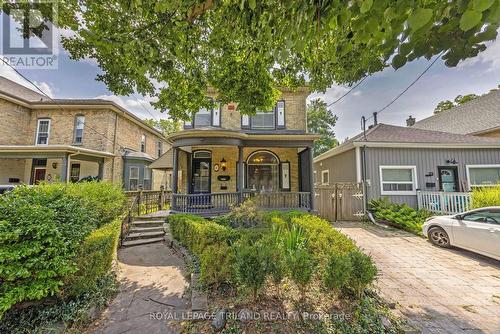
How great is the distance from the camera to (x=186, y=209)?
8.70 m

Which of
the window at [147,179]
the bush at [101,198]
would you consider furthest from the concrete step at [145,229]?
the window at [147,179]

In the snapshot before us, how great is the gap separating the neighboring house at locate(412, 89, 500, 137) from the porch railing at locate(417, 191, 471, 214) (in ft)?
28.8

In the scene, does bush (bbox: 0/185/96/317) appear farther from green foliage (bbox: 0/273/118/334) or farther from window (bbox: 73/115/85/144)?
window (bbox: 73/115/85/144)

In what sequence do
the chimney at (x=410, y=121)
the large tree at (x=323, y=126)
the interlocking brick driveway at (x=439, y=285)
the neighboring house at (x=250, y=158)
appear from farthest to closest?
the large tree at (x=323, y=126)
the chimney at (x=410, y=121)
the neighboring house at (x=250, y=158)
the interlocking brick driveway at (x=439, y=285)

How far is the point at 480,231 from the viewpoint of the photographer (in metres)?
5.24

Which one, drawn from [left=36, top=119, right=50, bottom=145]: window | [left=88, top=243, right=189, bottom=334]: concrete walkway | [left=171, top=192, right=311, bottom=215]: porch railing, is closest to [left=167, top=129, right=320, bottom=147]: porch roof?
[left=171, top=192, right=311, bottom=215]: porch railing

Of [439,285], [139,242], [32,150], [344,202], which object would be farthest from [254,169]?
[32,150]

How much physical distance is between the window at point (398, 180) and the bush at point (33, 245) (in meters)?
12.0

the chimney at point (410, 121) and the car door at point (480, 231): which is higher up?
the chimney at point (410, 121)

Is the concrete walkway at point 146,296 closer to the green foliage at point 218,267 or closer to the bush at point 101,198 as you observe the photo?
the green foliage at point 218,267

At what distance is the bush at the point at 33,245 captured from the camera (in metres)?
2.83

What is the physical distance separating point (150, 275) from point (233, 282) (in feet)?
8.47

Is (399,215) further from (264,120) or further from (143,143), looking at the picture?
(143,143)

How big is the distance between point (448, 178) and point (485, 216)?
22.0 feet
